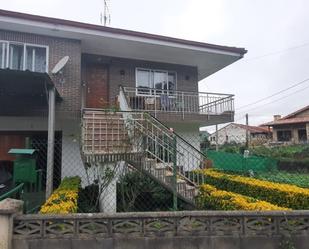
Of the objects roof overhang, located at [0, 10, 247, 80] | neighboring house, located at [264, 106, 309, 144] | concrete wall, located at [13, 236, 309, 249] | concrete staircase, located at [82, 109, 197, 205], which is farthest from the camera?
neighboring house, located at [264, 106, 309, 144]

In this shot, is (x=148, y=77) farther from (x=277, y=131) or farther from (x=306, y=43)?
(x=277, y=131)

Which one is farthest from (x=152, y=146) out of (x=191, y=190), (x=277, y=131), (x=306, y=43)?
(x=277, y=131)

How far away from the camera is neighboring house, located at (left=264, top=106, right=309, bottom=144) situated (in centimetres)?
3284

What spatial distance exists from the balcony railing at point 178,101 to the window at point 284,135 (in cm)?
2658

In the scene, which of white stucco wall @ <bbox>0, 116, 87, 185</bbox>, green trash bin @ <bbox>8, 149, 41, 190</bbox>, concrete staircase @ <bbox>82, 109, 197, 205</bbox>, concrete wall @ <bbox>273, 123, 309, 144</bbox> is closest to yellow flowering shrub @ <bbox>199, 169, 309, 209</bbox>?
concrete staircase @ <bbox>82, 109, 197, 205</bbox>

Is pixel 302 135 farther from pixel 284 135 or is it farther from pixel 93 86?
pixel 93 86

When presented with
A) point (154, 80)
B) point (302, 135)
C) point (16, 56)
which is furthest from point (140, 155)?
point (302, 135)

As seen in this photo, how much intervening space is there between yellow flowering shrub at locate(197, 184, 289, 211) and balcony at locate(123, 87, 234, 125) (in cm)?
540

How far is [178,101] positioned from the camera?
496 inches

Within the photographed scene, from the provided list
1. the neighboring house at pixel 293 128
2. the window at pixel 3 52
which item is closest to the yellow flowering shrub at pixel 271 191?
the window at pixel 3 52

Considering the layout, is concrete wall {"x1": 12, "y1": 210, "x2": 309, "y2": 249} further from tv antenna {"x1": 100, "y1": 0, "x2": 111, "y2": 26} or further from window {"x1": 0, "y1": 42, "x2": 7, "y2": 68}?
tv antenna {"x1": 100, "y1": 0, "x2": 111, "y2": 26}

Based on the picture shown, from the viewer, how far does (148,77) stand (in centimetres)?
1304

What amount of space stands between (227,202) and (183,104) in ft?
24.7

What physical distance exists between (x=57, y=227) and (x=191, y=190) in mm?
3913
